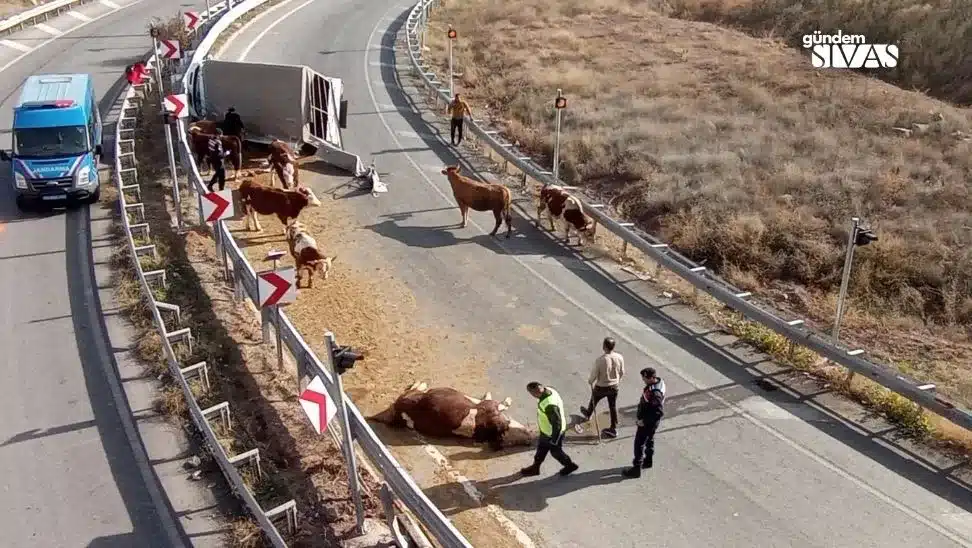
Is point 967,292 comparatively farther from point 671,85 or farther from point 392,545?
point 671,85

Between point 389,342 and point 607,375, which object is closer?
point 607,375

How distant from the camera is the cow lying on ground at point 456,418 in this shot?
11.3 metres

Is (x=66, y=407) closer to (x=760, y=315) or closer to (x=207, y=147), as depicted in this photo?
(x=207, y=147)

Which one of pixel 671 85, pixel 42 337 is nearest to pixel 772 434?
pixel 42 337

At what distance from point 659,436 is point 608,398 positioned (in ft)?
3.04

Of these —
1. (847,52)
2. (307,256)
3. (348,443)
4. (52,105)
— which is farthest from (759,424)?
(847,52)

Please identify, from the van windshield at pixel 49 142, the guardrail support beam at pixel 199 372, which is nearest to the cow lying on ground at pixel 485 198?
the guardrail support beam at pixel 199 372

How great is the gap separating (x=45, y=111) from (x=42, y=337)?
7632 mm

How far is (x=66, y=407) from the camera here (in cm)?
1215

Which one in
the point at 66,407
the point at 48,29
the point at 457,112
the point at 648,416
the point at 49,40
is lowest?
the point at 66,407

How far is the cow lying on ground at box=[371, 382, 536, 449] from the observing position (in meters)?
11.3

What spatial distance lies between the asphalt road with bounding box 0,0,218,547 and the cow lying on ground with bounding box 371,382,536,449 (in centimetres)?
293

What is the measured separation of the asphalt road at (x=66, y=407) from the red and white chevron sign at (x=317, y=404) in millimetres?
2570

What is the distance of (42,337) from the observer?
1404 cm
